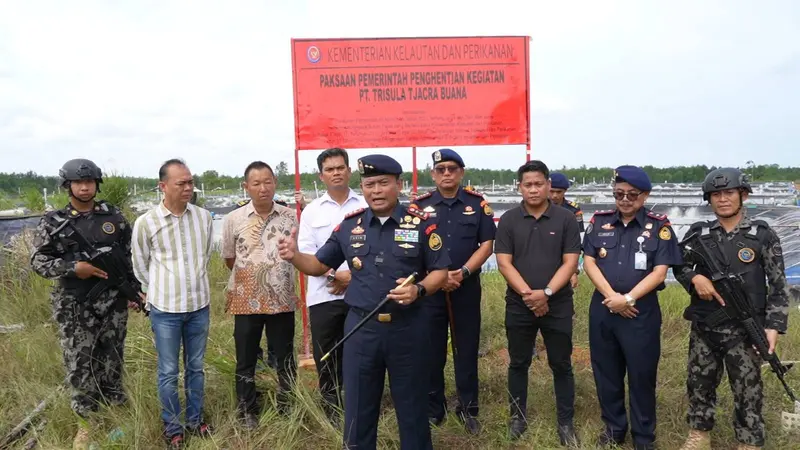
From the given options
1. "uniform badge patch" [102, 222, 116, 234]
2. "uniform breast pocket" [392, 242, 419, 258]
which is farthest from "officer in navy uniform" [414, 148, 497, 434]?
"uniform badge patch" [102, 222, 116, 234]

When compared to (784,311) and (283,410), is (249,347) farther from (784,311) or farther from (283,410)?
(784,311)

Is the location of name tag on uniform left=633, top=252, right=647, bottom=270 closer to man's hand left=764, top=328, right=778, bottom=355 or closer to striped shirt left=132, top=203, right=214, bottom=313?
man's hand left=764, top=328, right=778, bottom=355

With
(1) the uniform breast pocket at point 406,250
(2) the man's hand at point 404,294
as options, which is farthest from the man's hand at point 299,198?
(2) the man's hand at point 404,294

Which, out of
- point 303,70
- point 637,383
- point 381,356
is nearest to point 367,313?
point 381,356

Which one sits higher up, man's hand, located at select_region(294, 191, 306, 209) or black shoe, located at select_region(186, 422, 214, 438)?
man's hand, located at select_region(294, 191, 306, 209)

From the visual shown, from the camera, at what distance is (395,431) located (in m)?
3.37

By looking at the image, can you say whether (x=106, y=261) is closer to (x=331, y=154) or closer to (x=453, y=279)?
(x=331, y=154)

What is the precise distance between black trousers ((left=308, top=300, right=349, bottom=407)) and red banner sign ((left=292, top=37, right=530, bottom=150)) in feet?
6.38

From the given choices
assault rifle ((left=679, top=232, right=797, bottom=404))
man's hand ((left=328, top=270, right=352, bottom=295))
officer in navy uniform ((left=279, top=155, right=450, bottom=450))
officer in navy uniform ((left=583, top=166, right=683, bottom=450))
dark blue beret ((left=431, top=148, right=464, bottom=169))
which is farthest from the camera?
dark blue beret ((left=431, top=148, right=464, bottom=169))

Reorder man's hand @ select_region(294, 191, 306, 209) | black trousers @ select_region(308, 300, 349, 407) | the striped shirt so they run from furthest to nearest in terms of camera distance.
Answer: man's hand @ select_region(294, 191, 306, 209) < black trousers @ select_region(308, 300, 349, 407) < the striped shirt

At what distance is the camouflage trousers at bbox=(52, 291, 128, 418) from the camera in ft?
11.3

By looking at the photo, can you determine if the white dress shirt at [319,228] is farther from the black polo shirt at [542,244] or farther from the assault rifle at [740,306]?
the assault rifle at [740,306]

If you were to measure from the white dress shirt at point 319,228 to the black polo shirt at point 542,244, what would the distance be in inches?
43.4

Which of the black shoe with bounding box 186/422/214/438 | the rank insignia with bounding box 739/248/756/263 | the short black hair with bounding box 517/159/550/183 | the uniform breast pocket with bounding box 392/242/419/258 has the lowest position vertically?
the black shoe with bounding box 186/422/214/438
